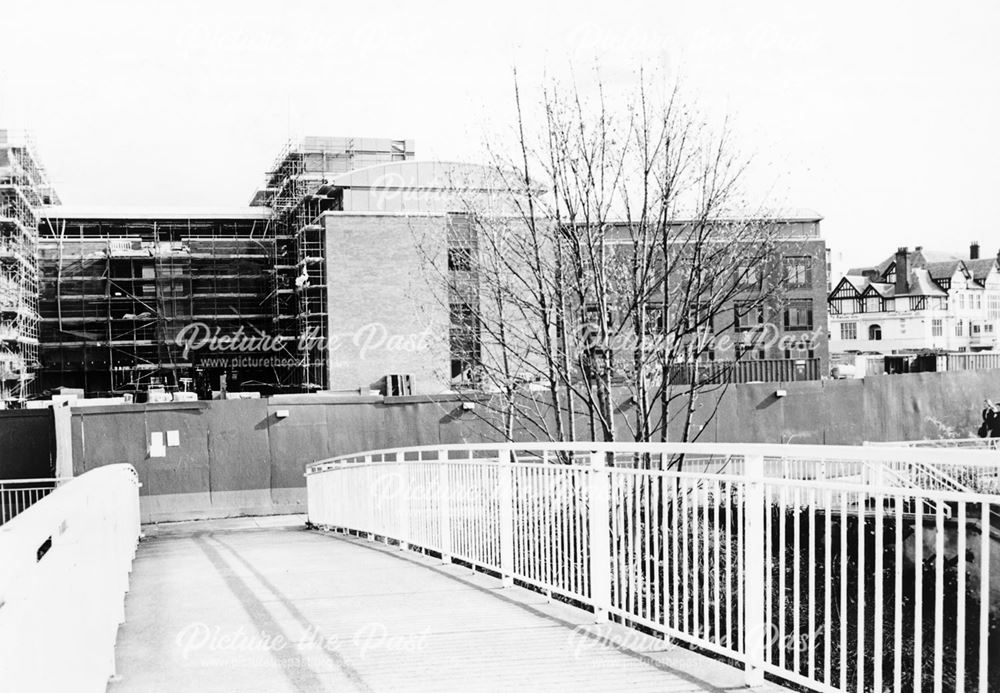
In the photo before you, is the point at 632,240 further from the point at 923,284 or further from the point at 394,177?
the point at 923,284

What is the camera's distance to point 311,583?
28.6 ft

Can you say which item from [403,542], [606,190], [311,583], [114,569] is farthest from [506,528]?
[606,190]

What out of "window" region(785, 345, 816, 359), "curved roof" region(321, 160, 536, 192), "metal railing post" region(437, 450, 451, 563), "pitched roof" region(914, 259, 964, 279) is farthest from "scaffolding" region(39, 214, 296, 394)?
"pitched roof" region(914, 259, 964, 279)

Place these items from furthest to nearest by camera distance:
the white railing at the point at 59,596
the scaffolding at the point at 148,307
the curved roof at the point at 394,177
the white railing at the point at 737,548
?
the curved roof at the point at 394,177, the scaffolding at the point at 148,307, the white railing at the point at 737,548, the white railing at the point at 59,596

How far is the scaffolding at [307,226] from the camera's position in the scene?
49.0m

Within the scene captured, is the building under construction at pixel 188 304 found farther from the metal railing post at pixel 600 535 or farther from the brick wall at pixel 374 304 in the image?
the metal railing post at pixel 600 535

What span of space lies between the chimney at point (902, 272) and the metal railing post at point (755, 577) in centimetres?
9258

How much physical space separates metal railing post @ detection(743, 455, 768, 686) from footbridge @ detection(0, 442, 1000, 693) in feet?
0.04

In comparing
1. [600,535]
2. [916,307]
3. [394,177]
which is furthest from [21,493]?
[916,307]

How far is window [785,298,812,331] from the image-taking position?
6003cm

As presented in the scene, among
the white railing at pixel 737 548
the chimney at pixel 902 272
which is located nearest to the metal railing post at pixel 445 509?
the white railing at pixel 737 548

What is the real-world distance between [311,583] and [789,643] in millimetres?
3932

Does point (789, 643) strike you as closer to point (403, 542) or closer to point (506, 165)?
point (403, 542)

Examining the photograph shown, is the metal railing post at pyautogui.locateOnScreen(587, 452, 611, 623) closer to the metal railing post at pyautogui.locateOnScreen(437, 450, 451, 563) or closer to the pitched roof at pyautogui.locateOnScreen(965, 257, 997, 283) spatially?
the metal railing post at pyautogui.locateOnScreen(437, 450, 451, 563)
